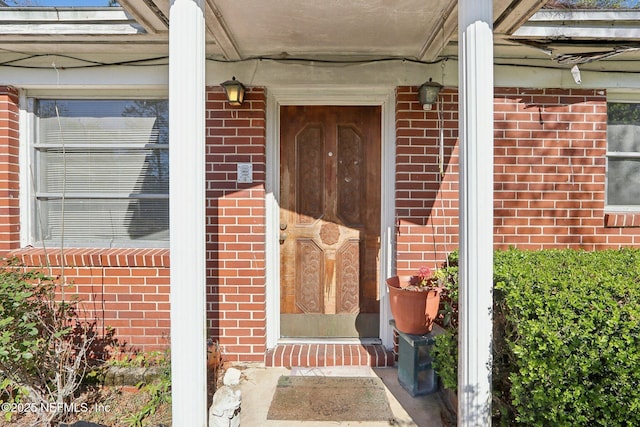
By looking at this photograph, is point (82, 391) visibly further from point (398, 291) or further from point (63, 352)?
point (398, 291)

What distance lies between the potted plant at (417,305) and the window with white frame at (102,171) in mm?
2074

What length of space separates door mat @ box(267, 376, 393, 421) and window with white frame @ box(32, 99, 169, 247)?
1.68 metres

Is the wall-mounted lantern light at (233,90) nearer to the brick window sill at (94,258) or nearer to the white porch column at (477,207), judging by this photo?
the brick window sill at (94,258)

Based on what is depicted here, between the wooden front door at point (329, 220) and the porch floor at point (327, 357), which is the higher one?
the wooden front door at point (329, 220)

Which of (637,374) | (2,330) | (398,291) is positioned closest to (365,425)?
(398,291)

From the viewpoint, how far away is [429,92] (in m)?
2.90

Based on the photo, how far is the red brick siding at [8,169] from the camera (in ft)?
9.95

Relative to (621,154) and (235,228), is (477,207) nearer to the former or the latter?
(235,228)

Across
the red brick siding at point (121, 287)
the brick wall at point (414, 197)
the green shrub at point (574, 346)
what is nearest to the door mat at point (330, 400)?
the brick wall at point (414, 197)

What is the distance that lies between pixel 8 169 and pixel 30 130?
1.30 ft

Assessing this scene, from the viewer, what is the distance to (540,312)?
69.2 inches

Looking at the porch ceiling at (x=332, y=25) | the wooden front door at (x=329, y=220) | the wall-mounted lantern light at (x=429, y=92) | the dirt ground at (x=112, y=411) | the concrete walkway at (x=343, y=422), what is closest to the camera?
the porch ceiling at (x=332, y=25)

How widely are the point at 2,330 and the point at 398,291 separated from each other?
2596mm

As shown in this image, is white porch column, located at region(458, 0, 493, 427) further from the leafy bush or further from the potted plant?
the leafy bush
